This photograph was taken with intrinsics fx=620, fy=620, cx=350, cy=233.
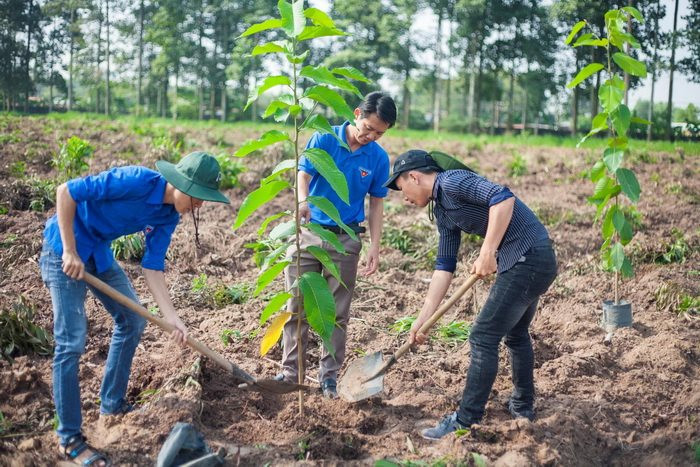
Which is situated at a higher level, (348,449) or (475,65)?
(475,65)

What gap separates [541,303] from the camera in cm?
551

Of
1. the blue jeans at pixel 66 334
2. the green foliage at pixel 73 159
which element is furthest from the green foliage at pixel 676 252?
the green foliage at pixel 73 159

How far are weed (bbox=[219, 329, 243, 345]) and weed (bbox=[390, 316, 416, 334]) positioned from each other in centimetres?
118

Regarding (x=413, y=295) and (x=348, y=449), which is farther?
(x=413, y=295)

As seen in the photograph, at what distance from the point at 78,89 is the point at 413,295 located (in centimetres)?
1924

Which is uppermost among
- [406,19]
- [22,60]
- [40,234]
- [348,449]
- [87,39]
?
[406,19]

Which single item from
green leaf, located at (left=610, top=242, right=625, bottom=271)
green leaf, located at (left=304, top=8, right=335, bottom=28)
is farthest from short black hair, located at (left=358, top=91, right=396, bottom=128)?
green leaf, located at (left=610, top=242, right=625, bottom=271)

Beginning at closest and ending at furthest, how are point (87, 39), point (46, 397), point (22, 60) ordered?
point (46, 397) < point (22, 60) < point (87, 39)

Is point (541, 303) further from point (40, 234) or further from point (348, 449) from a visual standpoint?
point (40, 234)

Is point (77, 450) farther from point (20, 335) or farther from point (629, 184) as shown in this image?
point (629, 184)

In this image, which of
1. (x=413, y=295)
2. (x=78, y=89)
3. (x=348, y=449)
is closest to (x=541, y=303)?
(x=413, y=295)

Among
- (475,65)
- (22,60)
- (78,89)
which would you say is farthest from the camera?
(475,65)

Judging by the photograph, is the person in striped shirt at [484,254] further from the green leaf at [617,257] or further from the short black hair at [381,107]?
the green leaf at [617,257]

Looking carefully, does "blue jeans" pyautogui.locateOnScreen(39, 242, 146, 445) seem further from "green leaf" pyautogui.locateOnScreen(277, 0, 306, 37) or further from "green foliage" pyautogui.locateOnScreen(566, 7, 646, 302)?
"green foliage" pyautogui.locateOnScreen(566, 7, 646, 302)
